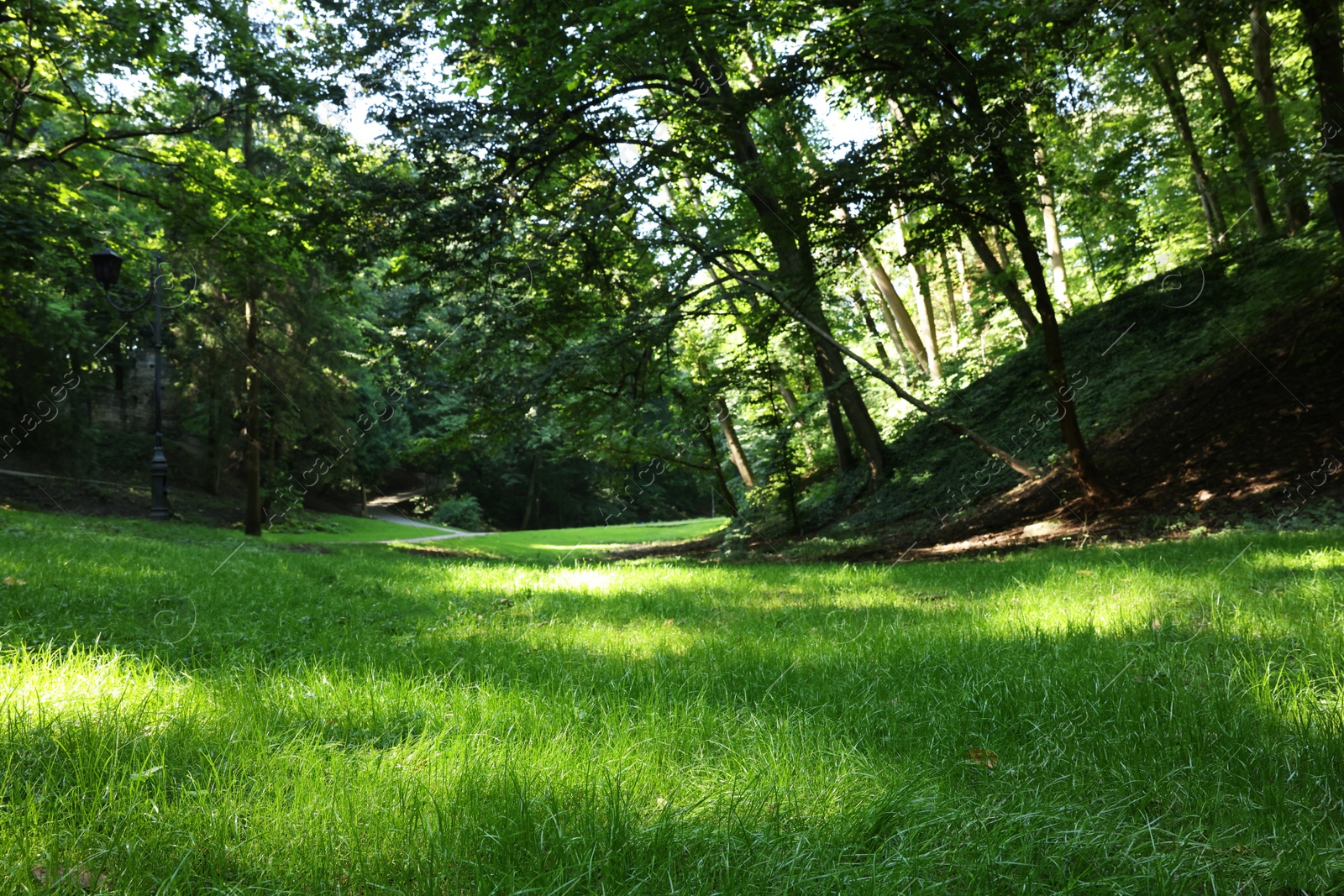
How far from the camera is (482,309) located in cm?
1225

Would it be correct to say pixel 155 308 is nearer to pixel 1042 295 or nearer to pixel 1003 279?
pixel 1003 279

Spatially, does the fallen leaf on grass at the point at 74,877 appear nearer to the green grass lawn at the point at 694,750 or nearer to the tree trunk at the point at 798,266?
the green grass lawn at the point at 694,750

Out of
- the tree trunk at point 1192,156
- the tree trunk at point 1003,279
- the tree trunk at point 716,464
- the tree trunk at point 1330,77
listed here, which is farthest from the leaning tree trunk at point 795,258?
the tree trunk at point 1192,156

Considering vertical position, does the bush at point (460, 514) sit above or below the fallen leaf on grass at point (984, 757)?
above

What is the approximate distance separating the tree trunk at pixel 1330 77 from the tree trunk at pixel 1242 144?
0.56 meters

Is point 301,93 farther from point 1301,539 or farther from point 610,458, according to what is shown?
point 1301,539

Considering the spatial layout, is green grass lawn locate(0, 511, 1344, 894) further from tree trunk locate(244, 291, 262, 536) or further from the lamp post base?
tree trunk locate(244, 291, 262, 536)

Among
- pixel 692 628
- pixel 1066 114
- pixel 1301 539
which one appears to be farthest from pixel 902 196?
pixel 692 628

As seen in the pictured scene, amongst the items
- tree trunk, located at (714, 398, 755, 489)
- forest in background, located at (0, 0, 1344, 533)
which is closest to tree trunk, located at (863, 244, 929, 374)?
forest in background, located at (0, 0, 1344, 533)

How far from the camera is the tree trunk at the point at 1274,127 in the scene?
691cm

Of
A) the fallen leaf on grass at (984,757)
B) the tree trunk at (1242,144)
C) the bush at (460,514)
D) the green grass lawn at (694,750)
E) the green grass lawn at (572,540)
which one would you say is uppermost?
the tree trunk at (1242,144)

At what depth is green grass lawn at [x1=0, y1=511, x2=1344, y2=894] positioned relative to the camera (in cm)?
169

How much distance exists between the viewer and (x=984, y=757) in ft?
7.96

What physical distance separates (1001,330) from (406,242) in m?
17.7
